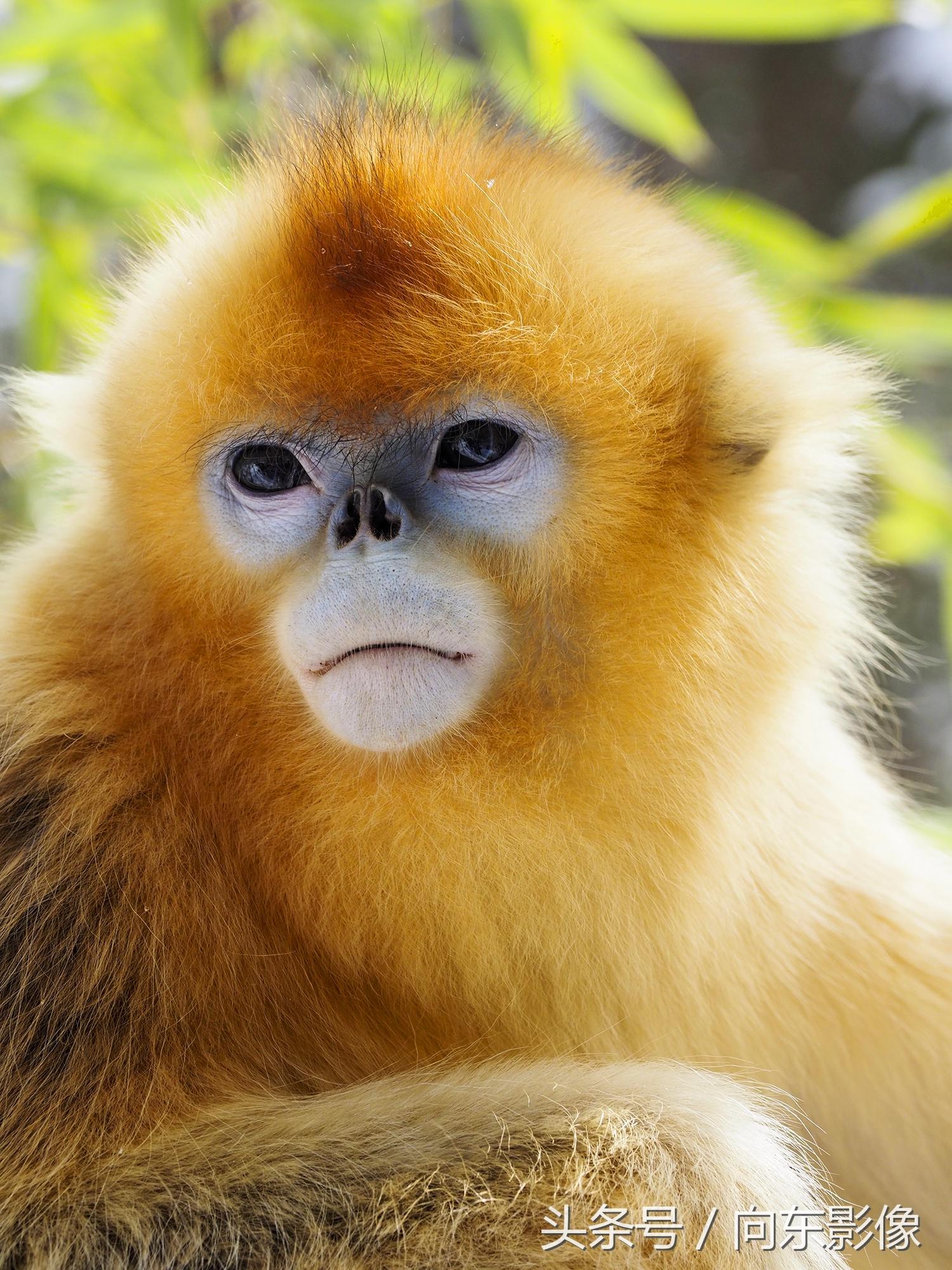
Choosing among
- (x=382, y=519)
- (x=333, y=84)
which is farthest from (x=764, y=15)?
(x=382, y=519)

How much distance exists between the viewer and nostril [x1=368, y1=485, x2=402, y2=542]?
97 cm

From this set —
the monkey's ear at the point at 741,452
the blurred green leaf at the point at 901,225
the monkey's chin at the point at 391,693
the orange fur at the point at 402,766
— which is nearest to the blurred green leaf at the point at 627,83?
the blurred green leaf at the point at 901,225

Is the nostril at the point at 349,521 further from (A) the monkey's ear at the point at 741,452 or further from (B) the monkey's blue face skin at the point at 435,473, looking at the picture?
(A) the monkey's ear at the point at 741,452

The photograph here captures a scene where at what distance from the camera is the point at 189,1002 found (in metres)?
1.02

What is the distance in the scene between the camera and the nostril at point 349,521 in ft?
3.20

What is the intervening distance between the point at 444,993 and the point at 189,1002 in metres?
0.22

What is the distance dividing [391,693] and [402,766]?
11 centimetres

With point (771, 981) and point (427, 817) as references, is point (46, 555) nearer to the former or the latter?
point (427, 817)

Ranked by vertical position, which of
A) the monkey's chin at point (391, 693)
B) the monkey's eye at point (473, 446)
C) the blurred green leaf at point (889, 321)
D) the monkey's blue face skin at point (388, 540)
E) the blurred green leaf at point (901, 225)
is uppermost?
the blurred green leaf at point (901, 225)

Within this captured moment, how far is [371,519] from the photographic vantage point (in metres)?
0.97

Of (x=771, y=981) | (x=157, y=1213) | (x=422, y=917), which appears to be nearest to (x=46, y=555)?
(x=422, y=917)
